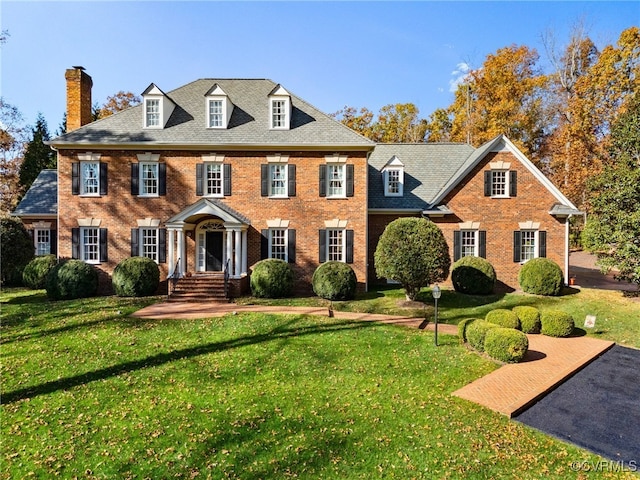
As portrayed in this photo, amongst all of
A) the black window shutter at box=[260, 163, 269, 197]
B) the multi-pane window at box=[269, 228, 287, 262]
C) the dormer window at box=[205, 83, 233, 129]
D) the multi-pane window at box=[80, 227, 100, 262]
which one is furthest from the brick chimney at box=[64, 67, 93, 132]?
the multi-pane window at box=[269, 228, 287, 262]

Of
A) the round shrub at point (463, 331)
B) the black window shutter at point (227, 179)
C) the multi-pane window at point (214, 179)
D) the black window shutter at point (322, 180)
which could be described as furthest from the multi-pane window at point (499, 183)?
the multi-pane window at point (214, 179)

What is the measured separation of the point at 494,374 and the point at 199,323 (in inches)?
343

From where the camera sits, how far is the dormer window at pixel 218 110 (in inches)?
657

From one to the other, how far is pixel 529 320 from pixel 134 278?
50.4 feet

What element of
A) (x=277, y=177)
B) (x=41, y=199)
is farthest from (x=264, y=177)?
(x=41, y=199)

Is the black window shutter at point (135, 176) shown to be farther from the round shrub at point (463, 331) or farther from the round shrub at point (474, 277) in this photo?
the round shrub at point (474, 277)

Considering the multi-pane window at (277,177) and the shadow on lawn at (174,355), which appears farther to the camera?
the multi-pane window at (277,177)

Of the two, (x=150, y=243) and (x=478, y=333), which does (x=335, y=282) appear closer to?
(x=478, y=333)

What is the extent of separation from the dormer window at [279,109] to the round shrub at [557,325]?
1343 cm

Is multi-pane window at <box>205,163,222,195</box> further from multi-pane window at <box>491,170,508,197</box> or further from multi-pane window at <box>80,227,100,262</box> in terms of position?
multi-pane window at <box>491,170,508,197</box>

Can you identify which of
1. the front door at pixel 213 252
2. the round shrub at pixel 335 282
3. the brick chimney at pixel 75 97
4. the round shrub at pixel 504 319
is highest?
the brick chimney at pixel 75 97

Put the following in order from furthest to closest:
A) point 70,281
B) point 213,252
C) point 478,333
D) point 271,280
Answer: point 213,252, point 271,280, point 70,281, point 478,333

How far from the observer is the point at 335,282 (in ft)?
48.2

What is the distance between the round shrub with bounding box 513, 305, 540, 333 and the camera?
11.3 meters
